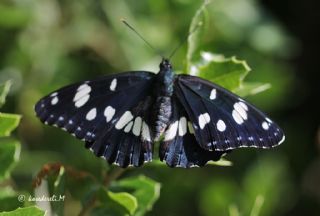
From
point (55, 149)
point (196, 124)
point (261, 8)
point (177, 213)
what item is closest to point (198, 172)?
point (177, 213)

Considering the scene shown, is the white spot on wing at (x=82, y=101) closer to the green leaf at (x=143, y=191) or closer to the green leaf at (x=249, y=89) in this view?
the green leaf at (x=143, y=191)

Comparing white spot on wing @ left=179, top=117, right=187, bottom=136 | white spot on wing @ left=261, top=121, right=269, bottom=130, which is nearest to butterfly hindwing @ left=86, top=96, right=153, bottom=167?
white spot on wing @ left=179, top=117, right=187, bottom=136

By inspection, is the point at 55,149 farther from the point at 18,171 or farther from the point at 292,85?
the point at 292,85

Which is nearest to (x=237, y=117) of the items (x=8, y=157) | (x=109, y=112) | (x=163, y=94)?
(x=163, y=94)

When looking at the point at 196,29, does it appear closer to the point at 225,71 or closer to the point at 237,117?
the point at 225,71

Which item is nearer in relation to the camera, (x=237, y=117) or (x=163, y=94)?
(x=237, y=117)
